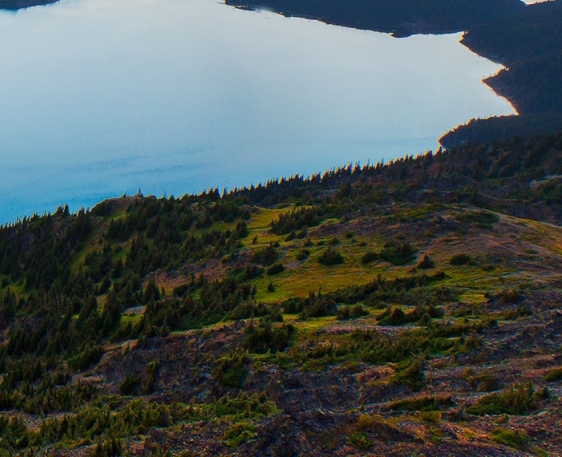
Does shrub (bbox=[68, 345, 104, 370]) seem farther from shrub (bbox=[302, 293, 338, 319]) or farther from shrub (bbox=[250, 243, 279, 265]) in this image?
shrub (bbox=[250, 243, 279, 265])

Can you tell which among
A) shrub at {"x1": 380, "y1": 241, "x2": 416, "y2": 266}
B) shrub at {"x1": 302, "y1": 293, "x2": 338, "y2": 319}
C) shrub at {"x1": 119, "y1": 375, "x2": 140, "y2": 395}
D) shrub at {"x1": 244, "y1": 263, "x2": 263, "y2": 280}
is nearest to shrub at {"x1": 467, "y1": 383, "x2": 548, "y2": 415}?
shrub at {"x1": 302, "y1": 293, "x2": 338, "y2": 319}

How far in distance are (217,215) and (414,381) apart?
145 ft

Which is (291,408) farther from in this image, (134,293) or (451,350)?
(134,293)

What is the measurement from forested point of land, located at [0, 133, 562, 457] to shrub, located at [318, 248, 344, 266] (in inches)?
12.0

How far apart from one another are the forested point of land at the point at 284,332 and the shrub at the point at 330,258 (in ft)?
1.00

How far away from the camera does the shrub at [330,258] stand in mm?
48219

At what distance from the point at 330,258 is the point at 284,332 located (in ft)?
53.4

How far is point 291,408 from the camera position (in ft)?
83.7

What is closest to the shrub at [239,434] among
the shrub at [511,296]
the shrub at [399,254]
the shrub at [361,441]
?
the shrub at [361,441]

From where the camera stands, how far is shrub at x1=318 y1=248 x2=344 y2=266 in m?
48.2

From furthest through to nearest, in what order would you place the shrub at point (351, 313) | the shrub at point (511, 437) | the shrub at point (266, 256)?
1. the shrub at point (266, 256)
2. the shrub at point (351, 313)
3. the shrub at point (511, 437)

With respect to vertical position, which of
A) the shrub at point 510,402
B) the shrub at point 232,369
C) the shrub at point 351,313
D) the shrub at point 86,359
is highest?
the shrub at point 510,402

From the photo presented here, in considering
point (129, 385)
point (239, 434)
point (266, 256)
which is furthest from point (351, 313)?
point (266, 256)

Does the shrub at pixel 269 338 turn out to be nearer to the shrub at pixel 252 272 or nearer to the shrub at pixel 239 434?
the shrub at pixel 239 434
